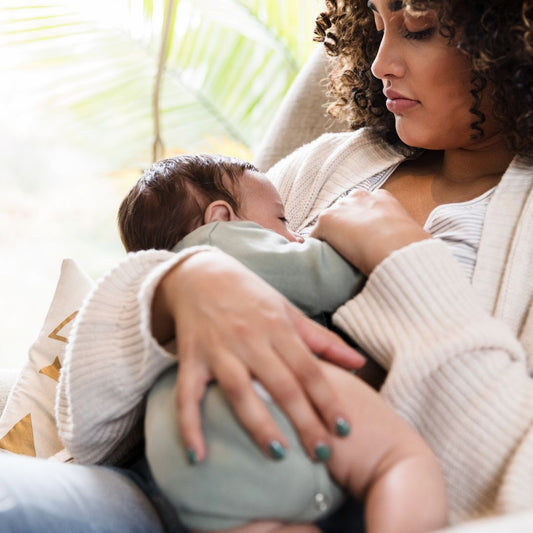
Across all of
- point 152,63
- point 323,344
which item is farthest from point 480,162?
point 152,63

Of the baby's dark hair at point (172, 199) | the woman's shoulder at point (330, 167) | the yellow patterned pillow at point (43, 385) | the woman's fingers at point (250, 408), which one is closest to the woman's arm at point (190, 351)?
the woman's fingers at point (250, 408)

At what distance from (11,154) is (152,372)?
215 cm

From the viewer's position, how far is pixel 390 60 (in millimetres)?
1234

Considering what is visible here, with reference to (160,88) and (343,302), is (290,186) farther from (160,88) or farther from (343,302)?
(160,88)

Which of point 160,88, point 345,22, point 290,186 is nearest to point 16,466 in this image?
point 290,186

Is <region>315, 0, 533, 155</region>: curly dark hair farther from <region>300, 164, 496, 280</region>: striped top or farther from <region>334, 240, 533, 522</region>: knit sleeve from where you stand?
<region>334, 240, 533, 522</region>: knit sleeve

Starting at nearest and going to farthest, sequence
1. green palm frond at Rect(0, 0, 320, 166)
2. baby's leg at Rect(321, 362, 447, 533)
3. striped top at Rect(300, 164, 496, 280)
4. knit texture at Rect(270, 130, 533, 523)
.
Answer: baby's leg at Rect(321, 362, 447, 533) < knit texture at Rect(270, 130, 533, 523) < striped top at Rect(300, 164, 496, 280) < green palm frond at Rect(0, 0, 320, 166)

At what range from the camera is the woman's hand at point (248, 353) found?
78 centimetres

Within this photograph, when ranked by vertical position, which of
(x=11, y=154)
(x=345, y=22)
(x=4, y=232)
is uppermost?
(x=345, y=22)

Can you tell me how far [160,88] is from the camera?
8.68ft

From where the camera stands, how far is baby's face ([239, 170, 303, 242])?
44.4 inches

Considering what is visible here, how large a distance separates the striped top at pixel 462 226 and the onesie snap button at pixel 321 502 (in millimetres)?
456

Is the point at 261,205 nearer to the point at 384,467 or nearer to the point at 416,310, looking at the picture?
the point at 416,310

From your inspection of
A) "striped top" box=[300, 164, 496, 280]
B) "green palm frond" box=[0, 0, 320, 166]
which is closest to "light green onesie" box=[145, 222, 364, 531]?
"striped top" box=[300, 164, 496, 280]
